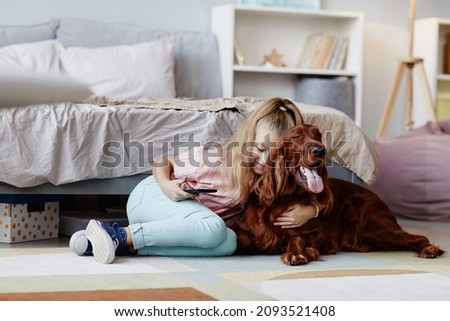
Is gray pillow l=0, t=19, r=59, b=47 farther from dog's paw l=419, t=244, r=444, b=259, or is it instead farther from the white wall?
dog's paw l=419, t=244, r=444, b=259

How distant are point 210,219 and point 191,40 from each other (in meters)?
2.02

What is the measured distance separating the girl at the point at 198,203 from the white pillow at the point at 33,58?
1.22m

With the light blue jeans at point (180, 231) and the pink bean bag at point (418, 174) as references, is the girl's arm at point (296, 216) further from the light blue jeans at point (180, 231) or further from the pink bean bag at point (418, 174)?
the pink bean bag at point (418, 174)

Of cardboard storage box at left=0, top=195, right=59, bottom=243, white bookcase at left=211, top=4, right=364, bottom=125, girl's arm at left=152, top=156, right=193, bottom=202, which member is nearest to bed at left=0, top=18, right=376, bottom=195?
cardboard storage box at left=0, top=195, right=59, bottom=243

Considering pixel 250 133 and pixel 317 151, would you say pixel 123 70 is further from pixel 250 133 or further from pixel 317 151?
pixel 317 151

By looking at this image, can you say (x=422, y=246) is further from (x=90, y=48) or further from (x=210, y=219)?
(x=90, y=48)

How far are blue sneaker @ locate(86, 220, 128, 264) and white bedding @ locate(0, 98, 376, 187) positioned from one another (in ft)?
1.41

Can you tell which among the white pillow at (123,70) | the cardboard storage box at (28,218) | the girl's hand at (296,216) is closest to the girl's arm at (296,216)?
the girl's hand at (296,216)

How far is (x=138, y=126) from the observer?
8.55 ft

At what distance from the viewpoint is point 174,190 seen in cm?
223

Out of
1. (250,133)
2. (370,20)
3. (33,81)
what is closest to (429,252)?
(250,133)
